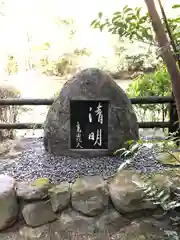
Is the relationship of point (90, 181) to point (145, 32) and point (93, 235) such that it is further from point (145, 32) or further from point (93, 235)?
point (145, 32)

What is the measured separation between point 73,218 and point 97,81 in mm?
818

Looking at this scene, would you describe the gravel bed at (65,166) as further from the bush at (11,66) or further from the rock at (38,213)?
the bush at (11,66)

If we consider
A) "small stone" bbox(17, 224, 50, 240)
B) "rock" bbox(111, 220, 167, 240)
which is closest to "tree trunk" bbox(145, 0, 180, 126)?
"rock" bbox(111, 220, 167, 240)

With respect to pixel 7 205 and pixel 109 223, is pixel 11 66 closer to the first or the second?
pixel 7 205

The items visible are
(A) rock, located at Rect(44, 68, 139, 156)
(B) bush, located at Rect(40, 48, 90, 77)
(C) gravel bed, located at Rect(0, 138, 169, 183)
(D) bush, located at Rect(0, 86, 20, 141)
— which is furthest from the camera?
(B) bush, located at Rect(40, 48, 90, 77)

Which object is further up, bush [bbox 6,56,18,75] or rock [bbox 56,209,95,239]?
bush [bbox 6,56,18,75]

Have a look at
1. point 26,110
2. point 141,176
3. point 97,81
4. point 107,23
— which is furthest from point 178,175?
point 26,110

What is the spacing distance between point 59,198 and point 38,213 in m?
0.13

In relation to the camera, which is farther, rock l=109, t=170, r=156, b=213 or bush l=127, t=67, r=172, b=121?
bush l=127, t=67, r=172, b=121

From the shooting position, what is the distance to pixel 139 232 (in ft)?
5.53

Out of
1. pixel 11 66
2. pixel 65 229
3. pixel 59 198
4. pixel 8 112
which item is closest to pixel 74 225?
pixel 65 229

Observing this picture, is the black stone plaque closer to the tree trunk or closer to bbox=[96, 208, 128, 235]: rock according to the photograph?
bbox=[96, 208, 128, 235]: rock

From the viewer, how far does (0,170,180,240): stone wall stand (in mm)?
1684

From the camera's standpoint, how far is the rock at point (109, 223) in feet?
5.58
